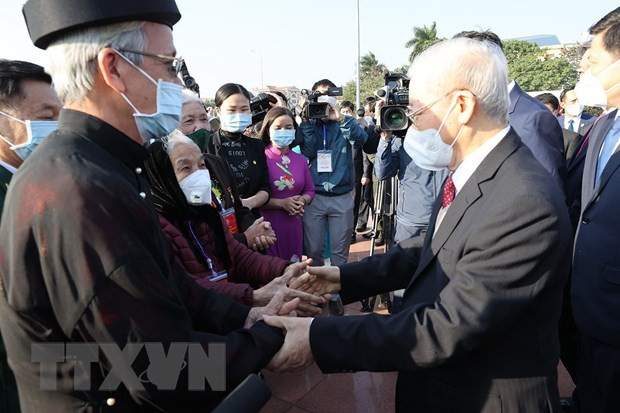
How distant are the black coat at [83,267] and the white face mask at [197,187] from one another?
0.99 metres

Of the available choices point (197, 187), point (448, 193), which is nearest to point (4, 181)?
point (197, 187)

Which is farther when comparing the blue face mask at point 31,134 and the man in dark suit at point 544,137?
the man in dark suit at point 544,137

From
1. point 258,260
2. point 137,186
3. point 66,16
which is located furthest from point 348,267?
point 66,16

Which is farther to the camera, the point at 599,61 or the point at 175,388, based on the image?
the point at 599,61

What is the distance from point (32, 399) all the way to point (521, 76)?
4865 cm

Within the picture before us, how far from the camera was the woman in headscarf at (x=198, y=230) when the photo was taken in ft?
6.97

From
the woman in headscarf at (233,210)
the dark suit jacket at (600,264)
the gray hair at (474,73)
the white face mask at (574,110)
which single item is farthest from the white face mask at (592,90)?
the white face mask at (574,110)

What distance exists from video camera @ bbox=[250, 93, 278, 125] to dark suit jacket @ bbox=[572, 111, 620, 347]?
131 inches

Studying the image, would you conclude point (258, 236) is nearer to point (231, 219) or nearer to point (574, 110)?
point (231, 219)

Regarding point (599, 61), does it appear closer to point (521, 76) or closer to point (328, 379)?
point (328, 379)

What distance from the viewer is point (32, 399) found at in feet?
4.01

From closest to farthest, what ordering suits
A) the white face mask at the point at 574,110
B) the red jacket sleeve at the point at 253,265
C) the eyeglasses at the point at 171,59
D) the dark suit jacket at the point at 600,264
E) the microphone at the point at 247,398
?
the microphone at the point at 247,398
the eyeglasses at the point at 171,59
the dark suit jacket at the point at 600,264
the red jacket sleeve at the point at 253,265
the white face mask at the point at 574,110

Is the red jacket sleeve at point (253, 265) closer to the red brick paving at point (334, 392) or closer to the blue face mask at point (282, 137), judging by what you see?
the red brick paving at point (334, 392)

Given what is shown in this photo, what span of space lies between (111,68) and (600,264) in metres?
2.25
